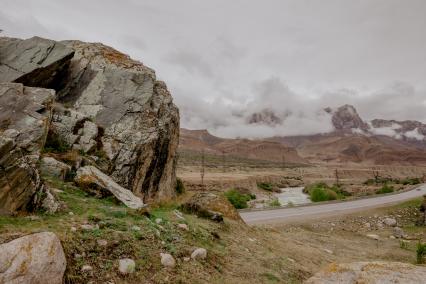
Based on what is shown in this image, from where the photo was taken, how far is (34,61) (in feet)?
51.7

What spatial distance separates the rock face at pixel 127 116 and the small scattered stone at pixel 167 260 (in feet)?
20.9

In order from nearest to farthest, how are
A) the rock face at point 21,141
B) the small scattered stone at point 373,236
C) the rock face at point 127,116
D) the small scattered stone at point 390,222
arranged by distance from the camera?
the rock face at point 21,141 < the rock face at point 127,116 < the small scattered stone at point 373,236 < the small scattered stone at point 390,222

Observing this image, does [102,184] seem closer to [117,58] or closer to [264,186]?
[117,58]

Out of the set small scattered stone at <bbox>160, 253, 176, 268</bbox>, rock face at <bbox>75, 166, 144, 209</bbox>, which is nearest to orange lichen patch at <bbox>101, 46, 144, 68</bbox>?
rock face at <bbox>75, 166, 144, 209</bbox>

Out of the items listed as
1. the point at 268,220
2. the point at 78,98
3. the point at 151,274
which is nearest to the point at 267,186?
the point at 268,220

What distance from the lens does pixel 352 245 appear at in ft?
Answer: 57.0

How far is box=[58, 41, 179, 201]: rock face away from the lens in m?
14.0

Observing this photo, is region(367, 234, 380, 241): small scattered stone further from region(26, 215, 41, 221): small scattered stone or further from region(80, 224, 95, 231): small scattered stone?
region(26, 215, 41, 221): small scattered stone

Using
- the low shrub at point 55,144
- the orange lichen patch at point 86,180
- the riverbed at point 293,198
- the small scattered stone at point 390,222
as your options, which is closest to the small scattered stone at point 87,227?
the orange lichen patch at point 86,180

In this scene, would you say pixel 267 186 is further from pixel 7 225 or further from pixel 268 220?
pixel 7 225

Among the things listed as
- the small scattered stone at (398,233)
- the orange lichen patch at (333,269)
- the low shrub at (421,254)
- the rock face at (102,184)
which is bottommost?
the small scattered stone at (398,233)

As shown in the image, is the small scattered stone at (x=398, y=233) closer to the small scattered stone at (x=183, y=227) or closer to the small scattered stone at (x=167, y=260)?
the small scattered stone at (x=183, y=227)

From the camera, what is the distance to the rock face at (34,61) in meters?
15.1

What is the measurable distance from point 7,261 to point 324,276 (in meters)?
5.02
